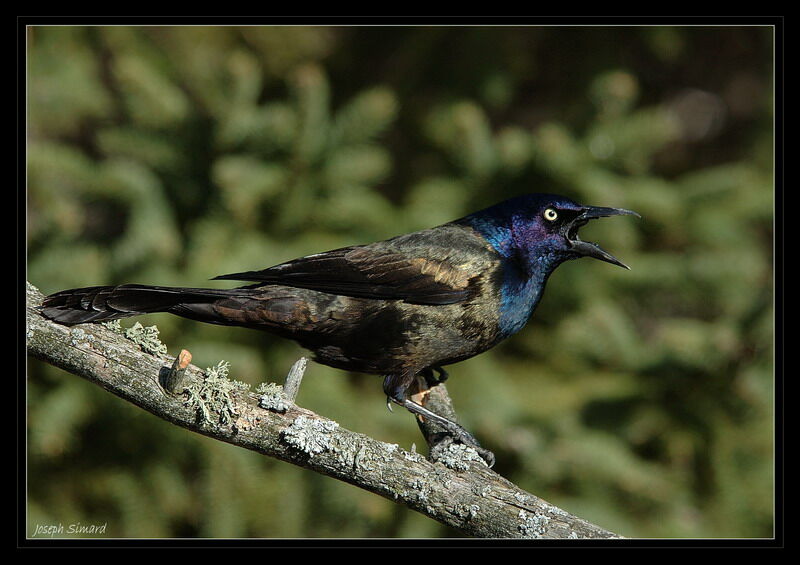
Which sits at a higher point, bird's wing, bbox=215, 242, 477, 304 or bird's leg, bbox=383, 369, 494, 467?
bird's wing, bbox=215, 242, 477, 304

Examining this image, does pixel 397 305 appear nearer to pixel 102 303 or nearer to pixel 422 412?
pixel 422 412

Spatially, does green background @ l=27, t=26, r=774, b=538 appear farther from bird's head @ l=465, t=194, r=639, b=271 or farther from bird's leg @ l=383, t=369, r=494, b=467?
bird's head @ l=465, t=194, r=639, b=271

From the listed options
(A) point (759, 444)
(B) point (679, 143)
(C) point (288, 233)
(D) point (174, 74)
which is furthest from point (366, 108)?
(B) point (679, 143)

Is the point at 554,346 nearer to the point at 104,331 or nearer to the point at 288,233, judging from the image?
the point at 288,233

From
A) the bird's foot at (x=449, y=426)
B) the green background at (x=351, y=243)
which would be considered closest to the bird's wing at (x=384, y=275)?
the bird's foot at (x=449, y=426)

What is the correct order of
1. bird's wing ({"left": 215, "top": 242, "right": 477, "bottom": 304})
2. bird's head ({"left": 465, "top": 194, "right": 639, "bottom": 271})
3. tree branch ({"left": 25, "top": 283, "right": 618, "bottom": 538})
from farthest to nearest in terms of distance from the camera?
bird's head ({"left": 465, "top": 194, "right": 639, "bottom": 271})
bird's wing ({"left": 215, "top": 242, "right": 477, "bottom": 304})
tree branch ({"left": 25, "top": 283, "right": 618, "bottom": 538})

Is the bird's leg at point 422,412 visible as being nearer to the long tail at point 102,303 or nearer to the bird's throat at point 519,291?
the bird's throat at point 519,291

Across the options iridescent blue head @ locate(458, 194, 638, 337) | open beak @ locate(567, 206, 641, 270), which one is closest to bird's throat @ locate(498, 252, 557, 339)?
iridescent blue head @ locate(458, 194, 638, 337)
